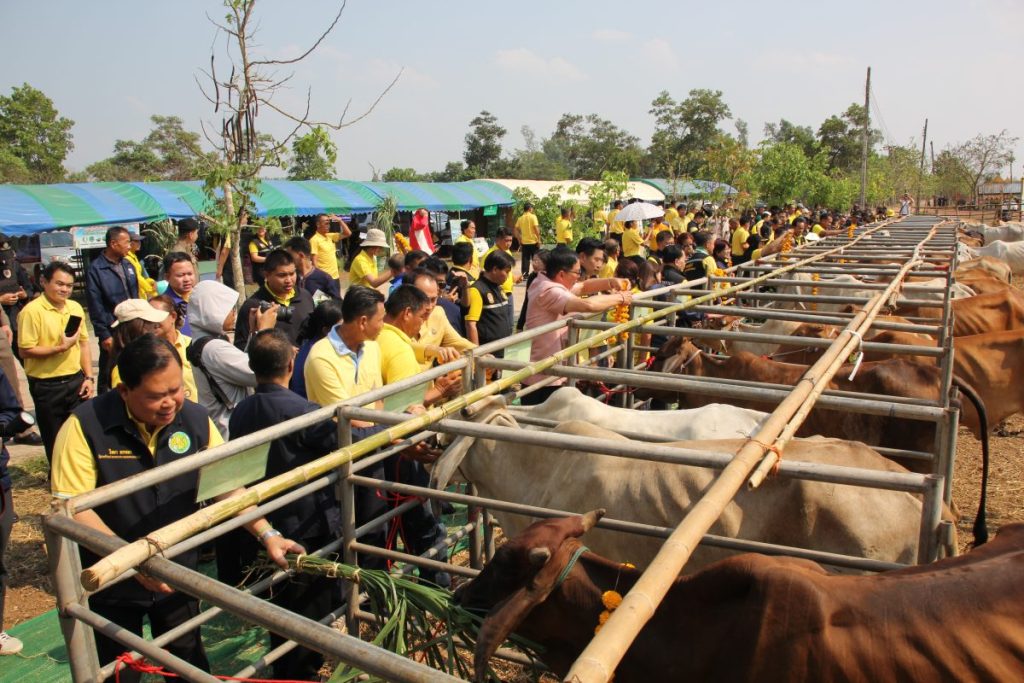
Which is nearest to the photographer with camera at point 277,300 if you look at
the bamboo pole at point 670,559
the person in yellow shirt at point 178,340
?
the person in yellow shirt at point 178,340

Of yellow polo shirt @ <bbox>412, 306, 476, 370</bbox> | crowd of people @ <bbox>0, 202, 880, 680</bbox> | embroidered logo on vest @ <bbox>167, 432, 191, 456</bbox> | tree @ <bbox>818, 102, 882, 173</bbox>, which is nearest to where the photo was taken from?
crowd of people @ <bbox>0, 202, 880, 680</bbox>

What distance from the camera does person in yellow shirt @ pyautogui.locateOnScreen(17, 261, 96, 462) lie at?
5758 millimetres

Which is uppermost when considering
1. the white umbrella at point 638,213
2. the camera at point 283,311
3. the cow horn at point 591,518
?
the white umbrella at point 638,213

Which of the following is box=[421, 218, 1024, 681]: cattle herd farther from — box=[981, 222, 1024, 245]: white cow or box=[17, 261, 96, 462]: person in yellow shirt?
box=[981, 222, 1024, 245]: white cow

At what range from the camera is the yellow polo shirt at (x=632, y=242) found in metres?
12.8

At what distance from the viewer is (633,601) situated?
140 centimetres

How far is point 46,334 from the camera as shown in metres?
5.80

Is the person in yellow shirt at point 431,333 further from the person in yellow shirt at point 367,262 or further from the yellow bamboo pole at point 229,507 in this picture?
the person in yellow shirt at point 367,262

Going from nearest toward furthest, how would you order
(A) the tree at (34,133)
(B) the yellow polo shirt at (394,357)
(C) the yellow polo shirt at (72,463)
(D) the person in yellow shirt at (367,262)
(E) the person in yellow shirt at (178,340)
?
(C) the yellow polo shirt at (72,463), (B) the yellow polo shirt at (394,357), (E) the person in yellow shirt at (178,340), (D) the person in yellow shirt at (367,262), (A) the tree at (34,133)

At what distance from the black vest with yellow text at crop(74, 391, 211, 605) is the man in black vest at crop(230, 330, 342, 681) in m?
0.42

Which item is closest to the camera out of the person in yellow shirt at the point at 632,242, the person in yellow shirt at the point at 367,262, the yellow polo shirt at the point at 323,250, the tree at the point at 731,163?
the person in yellow shirt at the point at 367,262

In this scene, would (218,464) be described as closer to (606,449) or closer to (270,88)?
(606,449)

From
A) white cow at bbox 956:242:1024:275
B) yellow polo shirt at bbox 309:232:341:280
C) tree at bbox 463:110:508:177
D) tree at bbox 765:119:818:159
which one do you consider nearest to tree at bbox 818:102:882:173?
tree at bbox 765:119:818:159

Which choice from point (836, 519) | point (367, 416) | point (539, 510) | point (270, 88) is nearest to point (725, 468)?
point (539, 510)
